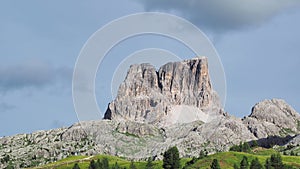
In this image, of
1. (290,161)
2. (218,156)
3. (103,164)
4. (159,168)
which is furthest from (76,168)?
(290,161)

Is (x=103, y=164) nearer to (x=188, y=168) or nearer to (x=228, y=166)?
(x=188, y=168)

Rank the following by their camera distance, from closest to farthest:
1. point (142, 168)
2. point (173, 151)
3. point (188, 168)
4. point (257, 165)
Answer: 1. point (257, 165)
2. point (188, 168)
3. point (173, 151)
4. point (142, 168)

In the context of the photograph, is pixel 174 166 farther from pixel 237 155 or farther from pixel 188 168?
pixel 237 155

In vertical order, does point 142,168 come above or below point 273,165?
above

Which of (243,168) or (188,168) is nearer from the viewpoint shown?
(243,168)

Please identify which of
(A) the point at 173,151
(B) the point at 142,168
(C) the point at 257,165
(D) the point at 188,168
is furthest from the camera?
(B) the point at 142,168

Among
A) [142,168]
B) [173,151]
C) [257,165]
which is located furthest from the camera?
[142,168]

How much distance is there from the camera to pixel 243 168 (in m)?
155

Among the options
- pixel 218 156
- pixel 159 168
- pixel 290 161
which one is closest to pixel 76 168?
pixel 159 168

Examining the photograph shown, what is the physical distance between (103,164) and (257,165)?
49.6 m

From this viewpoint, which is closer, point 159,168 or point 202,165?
point 202,165

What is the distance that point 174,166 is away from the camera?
572ft

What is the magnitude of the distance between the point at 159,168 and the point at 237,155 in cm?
2612

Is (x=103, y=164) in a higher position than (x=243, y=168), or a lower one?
higher
